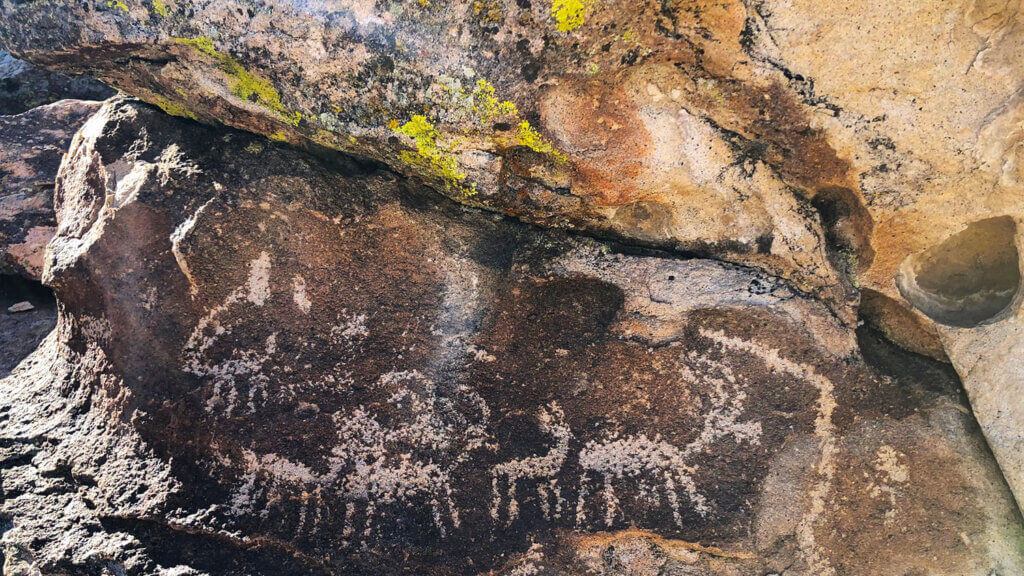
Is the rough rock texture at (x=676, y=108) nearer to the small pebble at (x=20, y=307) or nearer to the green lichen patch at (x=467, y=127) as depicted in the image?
the green lichen patch at (x=467, y=127)

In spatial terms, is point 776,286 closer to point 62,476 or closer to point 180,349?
point 180,349

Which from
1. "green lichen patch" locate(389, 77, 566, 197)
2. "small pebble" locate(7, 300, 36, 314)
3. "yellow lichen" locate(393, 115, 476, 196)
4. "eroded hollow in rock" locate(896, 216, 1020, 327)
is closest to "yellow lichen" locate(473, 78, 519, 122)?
"green lichen patch" locate(389, 77, 566, 197)

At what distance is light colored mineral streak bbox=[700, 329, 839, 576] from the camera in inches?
59.7

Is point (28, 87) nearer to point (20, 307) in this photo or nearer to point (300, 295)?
point (20, 307)

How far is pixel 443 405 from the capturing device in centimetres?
159

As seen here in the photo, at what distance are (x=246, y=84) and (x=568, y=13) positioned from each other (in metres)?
0.75

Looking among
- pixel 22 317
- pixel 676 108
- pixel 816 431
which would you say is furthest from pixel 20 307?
pixel 816 431

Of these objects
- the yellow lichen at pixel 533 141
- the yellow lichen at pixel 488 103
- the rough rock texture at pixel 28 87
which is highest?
the rough rock texture at pixel 28 87

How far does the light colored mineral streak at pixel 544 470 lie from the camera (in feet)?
5.05

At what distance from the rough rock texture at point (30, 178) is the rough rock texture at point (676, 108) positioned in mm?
1051

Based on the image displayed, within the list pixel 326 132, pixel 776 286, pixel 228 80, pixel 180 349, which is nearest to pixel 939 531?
pixel 776 286

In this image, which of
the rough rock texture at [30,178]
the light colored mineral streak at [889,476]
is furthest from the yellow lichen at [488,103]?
the rough rock texture at [30,178]

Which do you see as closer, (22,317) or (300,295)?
(300,295)

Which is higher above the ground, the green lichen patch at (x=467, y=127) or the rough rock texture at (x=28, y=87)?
the rough rock texture at (x=28, y=87)
